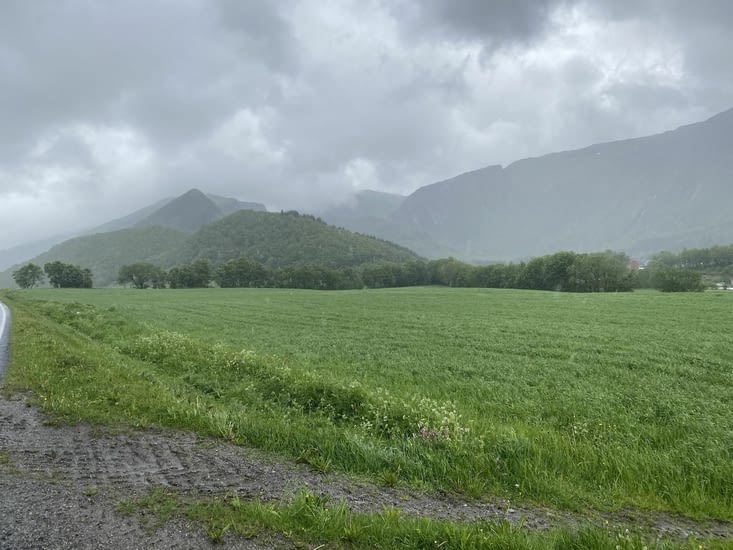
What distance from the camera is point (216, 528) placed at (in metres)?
4.73

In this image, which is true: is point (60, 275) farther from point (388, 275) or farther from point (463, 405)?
point (463, 405)

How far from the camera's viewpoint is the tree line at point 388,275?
98.3 m

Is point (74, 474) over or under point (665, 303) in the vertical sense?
over

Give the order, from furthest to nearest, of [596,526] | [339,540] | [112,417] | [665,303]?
[665,303]
[112,417]
[596,526]
[339,540]

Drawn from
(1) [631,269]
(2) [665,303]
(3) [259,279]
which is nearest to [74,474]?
(2) [665,303]

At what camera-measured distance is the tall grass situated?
6473mm

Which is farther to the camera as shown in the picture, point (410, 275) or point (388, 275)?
point (410, 275)

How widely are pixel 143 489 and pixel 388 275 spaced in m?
145

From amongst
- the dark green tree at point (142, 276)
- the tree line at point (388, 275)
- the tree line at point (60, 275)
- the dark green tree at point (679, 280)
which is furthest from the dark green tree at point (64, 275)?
the dark green tree at point (679, 280)

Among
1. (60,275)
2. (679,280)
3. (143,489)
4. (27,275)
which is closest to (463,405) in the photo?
(143,489)

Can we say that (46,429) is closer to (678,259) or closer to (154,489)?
(154,489)

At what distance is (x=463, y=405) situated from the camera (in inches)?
413

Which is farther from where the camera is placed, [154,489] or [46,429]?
[46,429]

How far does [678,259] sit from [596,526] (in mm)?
175284
